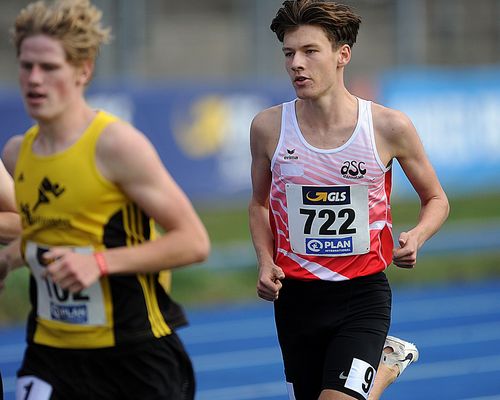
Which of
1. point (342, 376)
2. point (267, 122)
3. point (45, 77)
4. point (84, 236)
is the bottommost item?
point (342, 376)

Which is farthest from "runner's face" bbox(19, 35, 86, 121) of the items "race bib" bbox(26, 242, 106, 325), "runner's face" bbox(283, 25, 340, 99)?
"runner's face" bbox(283, 25, 340, 99)

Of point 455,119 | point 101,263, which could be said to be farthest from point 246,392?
point 455,119

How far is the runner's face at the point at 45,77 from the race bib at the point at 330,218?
1330 millimetres

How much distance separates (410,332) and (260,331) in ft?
4.57

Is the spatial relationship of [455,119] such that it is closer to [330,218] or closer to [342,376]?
[330,218]

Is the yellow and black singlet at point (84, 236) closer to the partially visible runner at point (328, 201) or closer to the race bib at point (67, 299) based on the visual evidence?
the race bib at point (67, 299)

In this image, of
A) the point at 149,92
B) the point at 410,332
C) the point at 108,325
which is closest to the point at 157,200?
the point at 108,325

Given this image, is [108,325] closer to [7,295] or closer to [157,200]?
[157,200]

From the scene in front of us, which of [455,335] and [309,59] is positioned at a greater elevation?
[309,59]

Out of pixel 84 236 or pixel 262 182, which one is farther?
pixel 262 182

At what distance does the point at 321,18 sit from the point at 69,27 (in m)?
1.28

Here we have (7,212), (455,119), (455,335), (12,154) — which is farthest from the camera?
(455,119)

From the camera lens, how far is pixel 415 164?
5.26 m

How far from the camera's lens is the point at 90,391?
4.31 m
